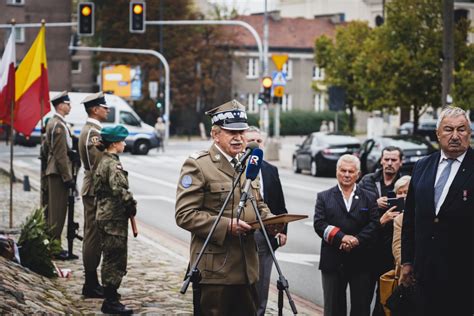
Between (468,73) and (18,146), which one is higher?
(468,73)

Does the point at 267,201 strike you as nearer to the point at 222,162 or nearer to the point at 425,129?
the point at 222,162

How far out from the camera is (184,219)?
6570 mm

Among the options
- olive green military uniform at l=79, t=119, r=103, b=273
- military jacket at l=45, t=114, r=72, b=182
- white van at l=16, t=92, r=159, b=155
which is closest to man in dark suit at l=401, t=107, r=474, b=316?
olive green military uniform at l=79, t=119, r=103, b=273

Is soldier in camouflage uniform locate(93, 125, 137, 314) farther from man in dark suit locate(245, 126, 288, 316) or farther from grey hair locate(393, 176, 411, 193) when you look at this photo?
grey hair locate(393, 176, 411, 193)

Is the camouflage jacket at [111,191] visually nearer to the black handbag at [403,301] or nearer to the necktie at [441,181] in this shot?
the black handbag at [403,301]

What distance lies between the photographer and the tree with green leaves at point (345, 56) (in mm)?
55562

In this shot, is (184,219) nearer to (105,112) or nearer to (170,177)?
(105,112)

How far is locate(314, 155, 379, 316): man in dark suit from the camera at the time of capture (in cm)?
830

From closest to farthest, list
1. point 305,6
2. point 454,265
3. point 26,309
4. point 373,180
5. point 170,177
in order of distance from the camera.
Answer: point 454,265, point 26,309, point 373,180, point 170,177, point 305,6

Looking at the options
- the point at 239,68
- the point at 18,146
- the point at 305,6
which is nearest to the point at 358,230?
the point at 18,146

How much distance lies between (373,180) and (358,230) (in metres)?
1.44

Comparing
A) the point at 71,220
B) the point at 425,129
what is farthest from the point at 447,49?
the point at 425,129

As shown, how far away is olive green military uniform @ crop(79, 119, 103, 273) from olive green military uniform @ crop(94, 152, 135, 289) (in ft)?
2.53

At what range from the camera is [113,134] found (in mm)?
9523
